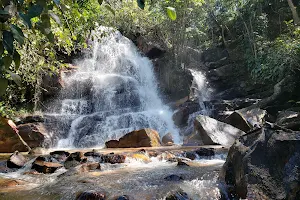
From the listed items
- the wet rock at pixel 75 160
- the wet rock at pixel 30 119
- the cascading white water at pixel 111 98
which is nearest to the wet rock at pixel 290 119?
the wet rock at pixel 75 160

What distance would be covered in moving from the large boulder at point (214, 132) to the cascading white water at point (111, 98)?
3044 millimetres

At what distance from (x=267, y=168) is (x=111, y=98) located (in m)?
13.8

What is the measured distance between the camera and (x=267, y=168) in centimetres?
319

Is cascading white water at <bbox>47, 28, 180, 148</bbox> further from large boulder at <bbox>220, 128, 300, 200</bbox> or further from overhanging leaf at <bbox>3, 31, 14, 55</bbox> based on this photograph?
overhanging leaf at <bbox>3, 31, 14, 55</bbox>

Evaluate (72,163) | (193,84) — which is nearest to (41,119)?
(72,163)

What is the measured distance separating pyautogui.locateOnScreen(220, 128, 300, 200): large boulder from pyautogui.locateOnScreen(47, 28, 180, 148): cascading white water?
9.17 m

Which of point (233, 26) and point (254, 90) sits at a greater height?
point (233, 26)

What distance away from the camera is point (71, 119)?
47.1 ft

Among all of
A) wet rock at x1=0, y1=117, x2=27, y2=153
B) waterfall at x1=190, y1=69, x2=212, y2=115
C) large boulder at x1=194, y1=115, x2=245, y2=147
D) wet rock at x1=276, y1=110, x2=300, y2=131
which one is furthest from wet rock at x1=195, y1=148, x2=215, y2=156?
waterfall at x1=190, y1=69, x2=212, y2=115

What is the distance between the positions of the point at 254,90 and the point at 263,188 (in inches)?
585

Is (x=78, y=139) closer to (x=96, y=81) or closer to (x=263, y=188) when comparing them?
(x=96, y=81)

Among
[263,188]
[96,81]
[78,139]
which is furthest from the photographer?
[96,81]

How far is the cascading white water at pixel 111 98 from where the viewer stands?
13562mm

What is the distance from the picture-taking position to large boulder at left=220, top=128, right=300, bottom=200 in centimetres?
292
